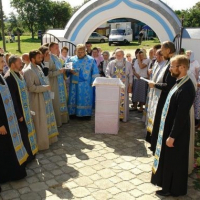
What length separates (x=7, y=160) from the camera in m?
3.93

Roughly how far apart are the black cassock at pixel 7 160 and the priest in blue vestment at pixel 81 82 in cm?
283

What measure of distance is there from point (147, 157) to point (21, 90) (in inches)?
94.7

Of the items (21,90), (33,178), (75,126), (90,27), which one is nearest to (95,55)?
(90,27)

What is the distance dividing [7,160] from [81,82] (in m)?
3.09

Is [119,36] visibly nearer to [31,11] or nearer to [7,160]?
[31,11]

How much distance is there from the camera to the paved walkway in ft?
12.6

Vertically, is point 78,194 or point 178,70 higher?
point 178,70

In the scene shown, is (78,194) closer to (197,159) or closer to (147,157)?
(147,157)

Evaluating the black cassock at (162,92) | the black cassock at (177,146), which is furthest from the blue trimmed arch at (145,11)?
the black cassock at (177,146)

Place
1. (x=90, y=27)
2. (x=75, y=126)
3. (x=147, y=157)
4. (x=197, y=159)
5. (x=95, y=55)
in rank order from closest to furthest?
(x=197, y=159) < (x=147, y=157) < (x=75, y=126) < (x=95, y=55) < (x=90, y=27)

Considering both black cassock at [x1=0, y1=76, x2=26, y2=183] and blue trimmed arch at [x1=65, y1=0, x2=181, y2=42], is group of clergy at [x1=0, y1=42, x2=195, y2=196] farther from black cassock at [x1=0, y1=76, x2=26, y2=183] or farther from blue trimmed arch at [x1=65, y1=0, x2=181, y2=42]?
blue trimmed arch at [x1=65, y1=0, x2=181, y2=42]

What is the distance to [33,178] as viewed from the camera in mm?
4203

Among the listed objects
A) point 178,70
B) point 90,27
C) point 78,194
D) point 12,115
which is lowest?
point 78,194

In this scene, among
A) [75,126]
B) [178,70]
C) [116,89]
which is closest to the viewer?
[178,70]
